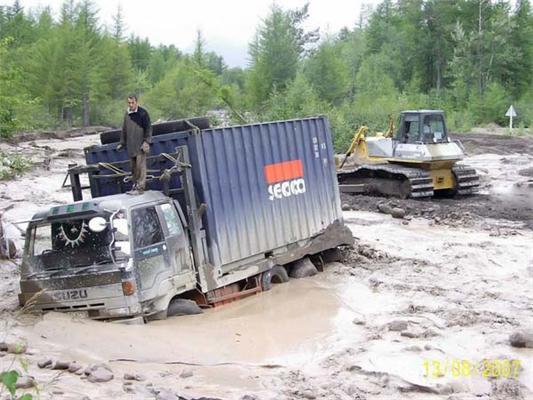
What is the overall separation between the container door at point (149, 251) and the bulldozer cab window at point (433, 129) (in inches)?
499

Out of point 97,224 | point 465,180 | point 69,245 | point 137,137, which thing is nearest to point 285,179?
point 137,137

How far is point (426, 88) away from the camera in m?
64.2

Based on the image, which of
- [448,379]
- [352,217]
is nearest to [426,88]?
[352,217]

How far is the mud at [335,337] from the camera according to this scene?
Answer: 7195 millimetres

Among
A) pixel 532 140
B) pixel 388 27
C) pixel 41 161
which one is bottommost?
pixel 532 140

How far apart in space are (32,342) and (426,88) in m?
59.5

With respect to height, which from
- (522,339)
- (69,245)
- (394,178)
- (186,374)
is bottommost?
(522,339)

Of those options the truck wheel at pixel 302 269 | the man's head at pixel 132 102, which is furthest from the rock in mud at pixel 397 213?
the man's head at pixel 132 102

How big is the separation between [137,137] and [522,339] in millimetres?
5519

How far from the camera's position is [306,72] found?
5238cm

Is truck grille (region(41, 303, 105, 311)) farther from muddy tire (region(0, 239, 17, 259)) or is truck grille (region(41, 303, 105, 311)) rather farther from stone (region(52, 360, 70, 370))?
muddy tire (region(0, 239, 17, 259))

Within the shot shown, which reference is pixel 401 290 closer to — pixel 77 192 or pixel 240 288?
pixel 240 288
